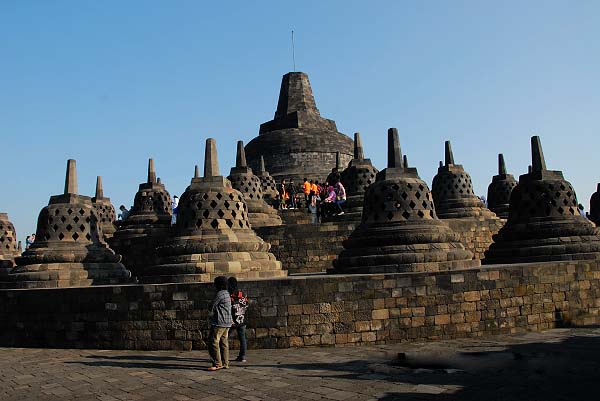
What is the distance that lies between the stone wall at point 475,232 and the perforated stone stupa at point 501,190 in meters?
4.84

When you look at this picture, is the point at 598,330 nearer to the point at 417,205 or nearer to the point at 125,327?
the point at 417,205

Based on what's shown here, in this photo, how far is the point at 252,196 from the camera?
60.1 feet

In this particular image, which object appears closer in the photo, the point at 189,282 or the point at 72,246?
the point at 189,282

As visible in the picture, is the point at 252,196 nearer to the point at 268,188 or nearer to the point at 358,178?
the point at 358,178

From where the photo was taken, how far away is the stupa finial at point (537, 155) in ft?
40.2

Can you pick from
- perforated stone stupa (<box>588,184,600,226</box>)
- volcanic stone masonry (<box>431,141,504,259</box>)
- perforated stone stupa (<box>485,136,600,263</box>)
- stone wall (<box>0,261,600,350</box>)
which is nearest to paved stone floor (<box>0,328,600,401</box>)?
stone wall (<box>0,261,600,350</box>)

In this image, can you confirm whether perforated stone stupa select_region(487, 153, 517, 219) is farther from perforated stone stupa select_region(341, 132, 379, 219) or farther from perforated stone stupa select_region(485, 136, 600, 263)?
perforated stone stupa select_region(485, 136, 600, 263)

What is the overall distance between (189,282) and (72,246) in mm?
3557

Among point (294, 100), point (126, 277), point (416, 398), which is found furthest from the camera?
point (294, 100)

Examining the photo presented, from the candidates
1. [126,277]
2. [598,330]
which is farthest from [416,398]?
[126,277]

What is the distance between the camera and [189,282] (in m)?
8.97

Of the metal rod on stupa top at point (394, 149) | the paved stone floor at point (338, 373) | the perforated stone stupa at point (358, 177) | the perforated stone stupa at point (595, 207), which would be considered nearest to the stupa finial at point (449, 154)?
the perforated stone stupa at point (358, 177)

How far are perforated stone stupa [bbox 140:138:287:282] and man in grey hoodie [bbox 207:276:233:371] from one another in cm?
236

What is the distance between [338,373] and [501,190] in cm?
1694
